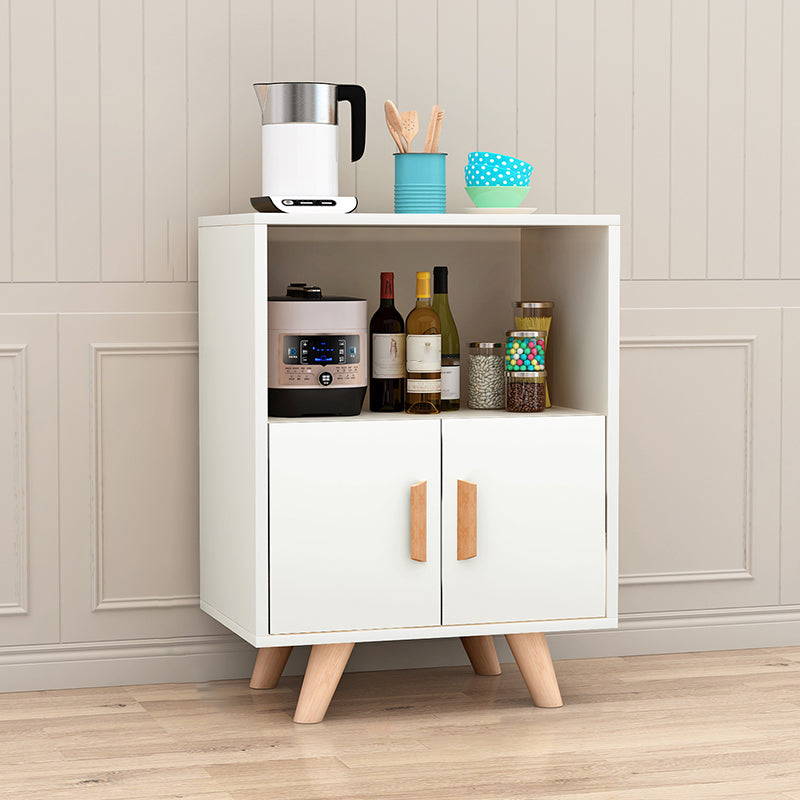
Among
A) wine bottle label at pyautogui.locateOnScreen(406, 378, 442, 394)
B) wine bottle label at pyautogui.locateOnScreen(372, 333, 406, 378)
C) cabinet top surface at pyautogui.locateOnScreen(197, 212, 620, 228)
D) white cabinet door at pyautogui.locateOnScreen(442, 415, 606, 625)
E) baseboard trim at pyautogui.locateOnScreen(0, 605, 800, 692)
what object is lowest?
baseboard trim at pyautogui.locateOnScreen(0, 605, 800, 692)

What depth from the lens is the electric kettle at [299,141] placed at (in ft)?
7.49

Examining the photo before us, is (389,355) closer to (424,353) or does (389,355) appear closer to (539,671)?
(424,353)

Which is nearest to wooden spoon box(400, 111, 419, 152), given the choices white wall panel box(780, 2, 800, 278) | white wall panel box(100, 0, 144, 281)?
white wall panel box(100, 0, 144, 281)

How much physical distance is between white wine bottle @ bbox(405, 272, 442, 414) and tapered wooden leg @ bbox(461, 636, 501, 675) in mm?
565

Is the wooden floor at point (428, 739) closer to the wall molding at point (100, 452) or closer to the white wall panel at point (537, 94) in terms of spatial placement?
the wall molding at point (100, 452)

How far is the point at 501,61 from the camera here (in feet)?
8.65

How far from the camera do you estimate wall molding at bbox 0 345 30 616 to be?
2.46 meters

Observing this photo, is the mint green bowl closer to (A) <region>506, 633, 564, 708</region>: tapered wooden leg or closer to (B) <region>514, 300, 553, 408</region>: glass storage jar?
(B) <region>514, 300, 553, 408</region>: glass storage jar

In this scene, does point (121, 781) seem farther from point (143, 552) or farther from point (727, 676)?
point (727, 676)

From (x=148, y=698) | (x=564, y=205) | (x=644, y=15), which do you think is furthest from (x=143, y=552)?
(x=644, y=15)

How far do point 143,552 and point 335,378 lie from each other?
2.00ft

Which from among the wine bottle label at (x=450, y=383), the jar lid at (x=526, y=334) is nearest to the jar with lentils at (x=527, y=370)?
the jar lid at (x=526, y=334)

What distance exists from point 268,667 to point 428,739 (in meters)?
0.46

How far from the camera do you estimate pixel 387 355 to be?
237 centimetres
